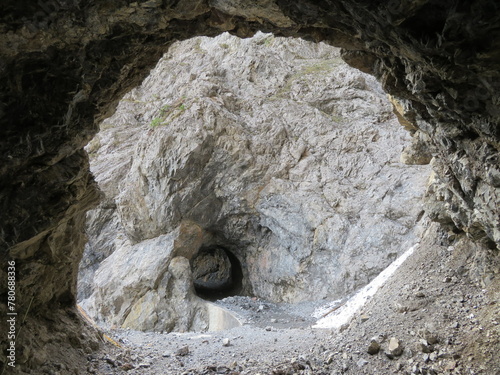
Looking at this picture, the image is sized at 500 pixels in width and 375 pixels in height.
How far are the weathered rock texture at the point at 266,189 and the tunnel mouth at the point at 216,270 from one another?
9.8 inches

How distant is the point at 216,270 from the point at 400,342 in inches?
965

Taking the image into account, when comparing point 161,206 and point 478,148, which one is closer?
point 478,148

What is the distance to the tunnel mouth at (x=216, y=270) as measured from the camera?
29.0m

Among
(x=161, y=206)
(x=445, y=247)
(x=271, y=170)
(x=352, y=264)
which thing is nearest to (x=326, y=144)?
(x=271, y=170)

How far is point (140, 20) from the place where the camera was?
16.7 feet

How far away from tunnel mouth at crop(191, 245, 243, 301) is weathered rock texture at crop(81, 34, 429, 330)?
25 centimetres

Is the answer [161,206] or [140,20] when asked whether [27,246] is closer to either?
[140,20]

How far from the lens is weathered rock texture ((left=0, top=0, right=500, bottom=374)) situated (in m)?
4.06

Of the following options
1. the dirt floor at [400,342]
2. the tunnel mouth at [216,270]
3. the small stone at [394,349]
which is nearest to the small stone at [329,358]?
the dirt floor at [400,342]

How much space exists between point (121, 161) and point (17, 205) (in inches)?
1016

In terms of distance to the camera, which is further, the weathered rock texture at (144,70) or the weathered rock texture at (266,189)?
the weathered rock texture at (266,189)

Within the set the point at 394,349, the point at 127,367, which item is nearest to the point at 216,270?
the point at 127,367

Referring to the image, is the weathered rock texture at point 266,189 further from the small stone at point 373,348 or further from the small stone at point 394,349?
the small stone at point 394,349

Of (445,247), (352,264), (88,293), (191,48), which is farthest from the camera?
(191,48)
